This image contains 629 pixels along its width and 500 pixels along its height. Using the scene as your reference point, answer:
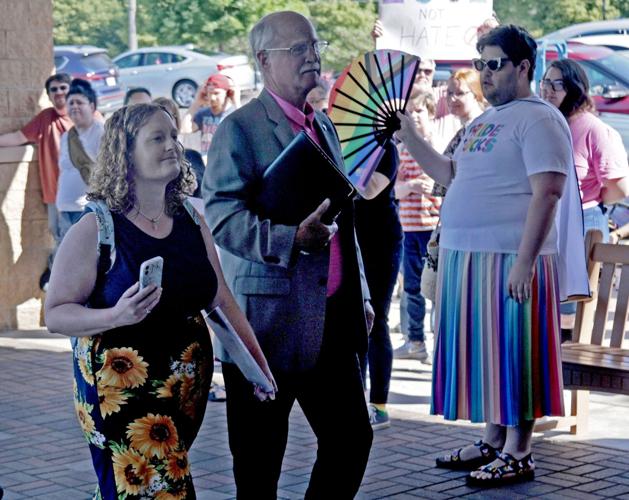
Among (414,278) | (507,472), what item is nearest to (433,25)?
(414,278)

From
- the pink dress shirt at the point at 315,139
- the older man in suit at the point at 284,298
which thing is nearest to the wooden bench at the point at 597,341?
the older man in suit at the point at 284,298

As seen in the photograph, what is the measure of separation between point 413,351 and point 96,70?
23196 mm

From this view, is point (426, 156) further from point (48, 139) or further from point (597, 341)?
point (48, 139)

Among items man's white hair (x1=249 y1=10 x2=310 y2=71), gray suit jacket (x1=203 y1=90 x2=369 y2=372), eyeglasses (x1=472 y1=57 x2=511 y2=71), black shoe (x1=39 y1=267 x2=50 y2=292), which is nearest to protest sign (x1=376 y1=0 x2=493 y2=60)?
black shoe (x1=39 y1=267 x2=50 y2=292)

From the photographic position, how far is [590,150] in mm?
7398

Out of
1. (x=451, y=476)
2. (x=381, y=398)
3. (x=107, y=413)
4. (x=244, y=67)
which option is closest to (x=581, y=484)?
(x=451, y=476)

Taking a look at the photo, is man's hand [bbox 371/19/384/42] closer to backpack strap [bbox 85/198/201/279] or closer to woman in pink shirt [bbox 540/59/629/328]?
woman in pink shirt [bbox 540/59/629/328]

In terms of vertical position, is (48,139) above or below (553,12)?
below

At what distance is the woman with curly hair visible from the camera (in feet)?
12.8

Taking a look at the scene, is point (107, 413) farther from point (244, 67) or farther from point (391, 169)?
point (244, 67)

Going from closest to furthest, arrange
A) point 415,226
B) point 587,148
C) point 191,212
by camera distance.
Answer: point 191,212, point 587,148, point 415,226

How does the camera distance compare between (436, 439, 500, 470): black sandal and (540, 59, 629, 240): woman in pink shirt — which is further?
(540, 59, 629, 240): woman in pink shirt

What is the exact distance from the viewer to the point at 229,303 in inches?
162

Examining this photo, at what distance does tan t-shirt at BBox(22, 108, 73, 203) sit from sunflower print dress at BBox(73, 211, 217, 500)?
6.55m
